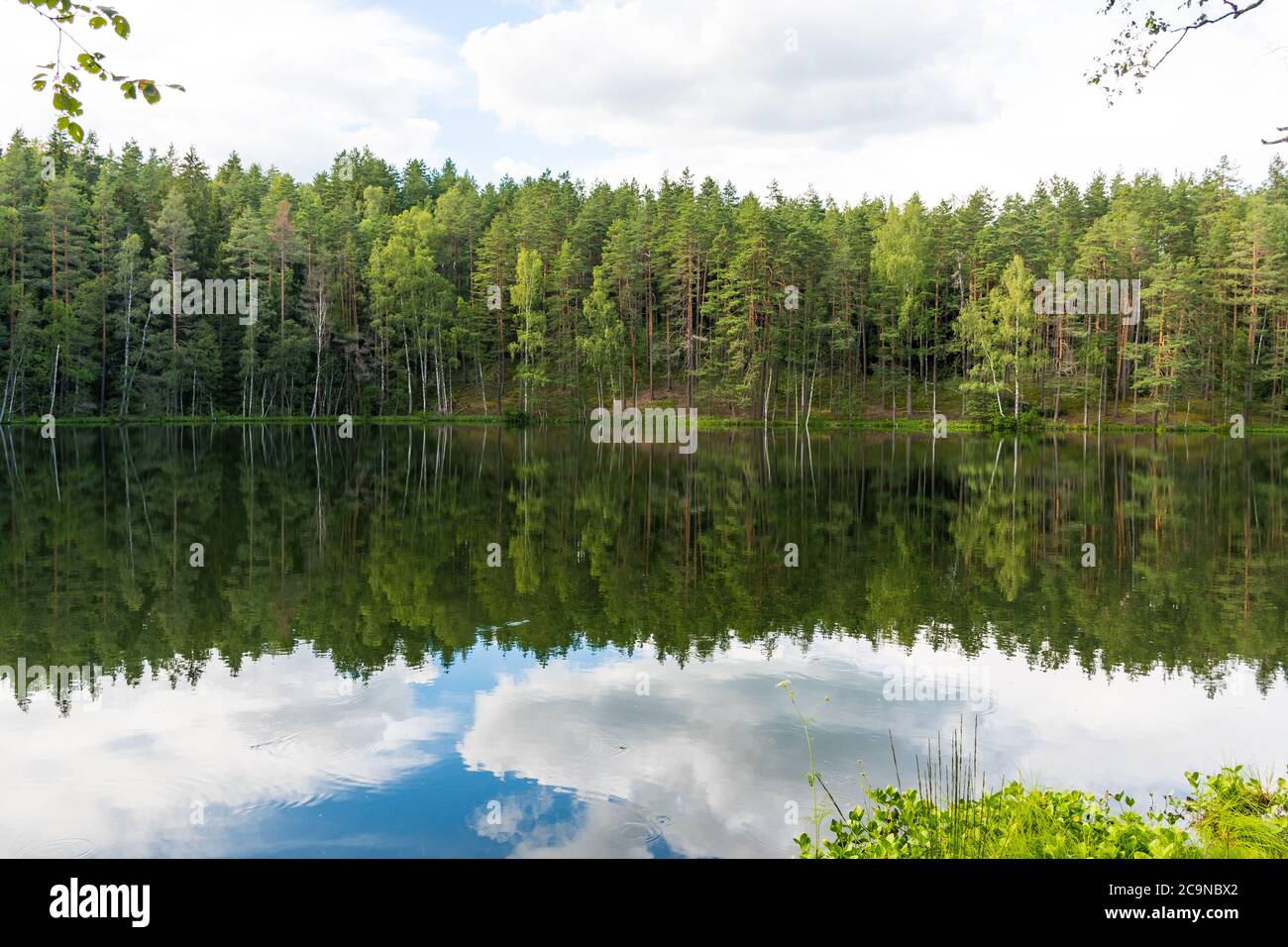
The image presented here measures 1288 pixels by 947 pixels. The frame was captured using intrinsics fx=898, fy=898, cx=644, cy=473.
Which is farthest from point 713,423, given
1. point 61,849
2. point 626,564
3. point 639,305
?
point 61,849

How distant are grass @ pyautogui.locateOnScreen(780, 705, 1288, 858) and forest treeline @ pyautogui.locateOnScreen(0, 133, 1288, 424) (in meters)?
67.7

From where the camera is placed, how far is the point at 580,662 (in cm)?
1239

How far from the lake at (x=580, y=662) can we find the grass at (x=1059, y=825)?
639mm

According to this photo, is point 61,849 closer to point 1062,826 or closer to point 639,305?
point 1062,826

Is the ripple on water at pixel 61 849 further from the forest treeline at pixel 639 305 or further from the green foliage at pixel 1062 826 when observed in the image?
the forest treeline at pixel 639 305

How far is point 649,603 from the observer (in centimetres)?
1566

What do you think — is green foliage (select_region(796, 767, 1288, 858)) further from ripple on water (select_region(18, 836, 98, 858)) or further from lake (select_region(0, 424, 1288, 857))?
ripple on water (select_region(18, 836, 98, 858))

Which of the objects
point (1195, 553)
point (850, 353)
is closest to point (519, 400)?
point (850, 353)

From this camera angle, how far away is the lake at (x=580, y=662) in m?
7.88

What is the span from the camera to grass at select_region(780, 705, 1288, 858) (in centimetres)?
614

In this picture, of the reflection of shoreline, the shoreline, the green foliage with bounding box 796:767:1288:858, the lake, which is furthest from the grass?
the shoreline

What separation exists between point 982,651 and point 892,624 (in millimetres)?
1715
